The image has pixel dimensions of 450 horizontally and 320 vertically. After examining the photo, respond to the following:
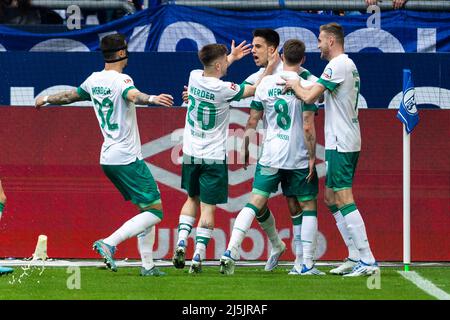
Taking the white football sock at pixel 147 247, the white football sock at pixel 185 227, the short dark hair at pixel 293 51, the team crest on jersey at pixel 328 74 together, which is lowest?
the white football sock at pixel 147 247

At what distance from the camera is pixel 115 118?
10.9 m

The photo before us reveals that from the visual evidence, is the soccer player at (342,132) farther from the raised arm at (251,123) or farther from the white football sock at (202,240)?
the white football sock at (202,240)

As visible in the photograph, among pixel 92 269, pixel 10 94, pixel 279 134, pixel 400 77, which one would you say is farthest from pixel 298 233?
pixel 10 94

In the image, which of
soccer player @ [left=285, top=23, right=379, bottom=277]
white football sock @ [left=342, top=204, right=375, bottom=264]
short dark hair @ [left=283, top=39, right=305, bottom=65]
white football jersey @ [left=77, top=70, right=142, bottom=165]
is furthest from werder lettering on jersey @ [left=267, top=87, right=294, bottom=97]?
white football jersey @ [left=77, top=70, right=142, bottom=165]

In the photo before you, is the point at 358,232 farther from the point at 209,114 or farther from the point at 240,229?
the point at 209,114

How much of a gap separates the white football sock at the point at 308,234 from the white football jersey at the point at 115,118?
1679 mm

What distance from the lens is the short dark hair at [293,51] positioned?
11.0 m

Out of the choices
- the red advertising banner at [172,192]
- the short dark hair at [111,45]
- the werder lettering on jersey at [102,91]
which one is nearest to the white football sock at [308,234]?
the red advertising banner at [172,192]

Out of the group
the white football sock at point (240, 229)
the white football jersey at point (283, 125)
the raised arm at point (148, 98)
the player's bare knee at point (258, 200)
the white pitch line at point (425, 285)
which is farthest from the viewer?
the player's bare knee at point (258, 200)

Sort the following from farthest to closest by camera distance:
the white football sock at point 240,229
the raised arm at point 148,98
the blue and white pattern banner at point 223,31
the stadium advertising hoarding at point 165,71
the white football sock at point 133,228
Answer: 1. the blue and white pattern banner at point 223,31
2. the stadium advertising hoarding at point 165,71
3. the white football sock at point 240,229
4. the white football sock at point 133,228
5. the raised arm at point 148,98

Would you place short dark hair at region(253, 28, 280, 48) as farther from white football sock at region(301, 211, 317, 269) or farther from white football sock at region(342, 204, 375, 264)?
white football sock at region(342, 204, 375, 264)

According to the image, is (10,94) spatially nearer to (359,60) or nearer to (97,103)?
(97,103)

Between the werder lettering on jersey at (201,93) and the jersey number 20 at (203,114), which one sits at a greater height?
the werder lettering on jersey at (201,93)

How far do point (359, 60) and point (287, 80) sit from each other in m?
2.72
